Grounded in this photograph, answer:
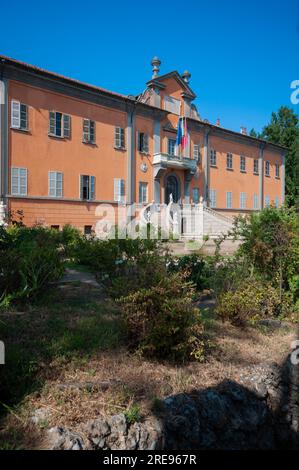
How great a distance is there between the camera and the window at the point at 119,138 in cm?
2312

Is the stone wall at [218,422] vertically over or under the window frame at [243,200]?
under

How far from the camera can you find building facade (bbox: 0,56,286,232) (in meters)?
18.6

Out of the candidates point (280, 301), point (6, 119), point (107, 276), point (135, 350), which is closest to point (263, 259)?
point (280, 301)

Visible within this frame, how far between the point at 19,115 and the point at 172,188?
12.4 metres

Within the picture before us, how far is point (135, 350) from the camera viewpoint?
13.6 ft

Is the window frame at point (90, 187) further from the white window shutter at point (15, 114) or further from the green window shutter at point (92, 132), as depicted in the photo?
the white window shutter at point (15, 114)

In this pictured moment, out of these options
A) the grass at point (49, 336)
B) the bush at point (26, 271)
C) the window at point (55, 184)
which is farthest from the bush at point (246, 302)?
the window at point (55, 184)

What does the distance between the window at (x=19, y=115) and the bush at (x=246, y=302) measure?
16599 mm

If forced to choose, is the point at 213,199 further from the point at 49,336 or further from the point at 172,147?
A: the point at 49,336

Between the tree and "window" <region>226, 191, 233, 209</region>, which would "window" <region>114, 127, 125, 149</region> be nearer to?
"window" <region>226, 191, 233, 209</region>

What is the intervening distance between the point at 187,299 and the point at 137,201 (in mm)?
20174

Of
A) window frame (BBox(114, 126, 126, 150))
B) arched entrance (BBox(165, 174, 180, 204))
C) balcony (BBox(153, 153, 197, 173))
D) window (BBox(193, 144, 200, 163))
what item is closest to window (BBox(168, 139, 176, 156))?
balcony (BBox(153, 153, 197, 173))

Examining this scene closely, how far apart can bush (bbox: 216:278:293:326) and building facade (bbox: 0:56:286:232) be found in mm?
8929

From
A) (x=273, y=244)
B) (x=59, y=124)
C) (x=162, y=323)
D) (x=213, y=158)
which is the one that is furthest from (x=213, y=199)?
(x=162, y=323)
